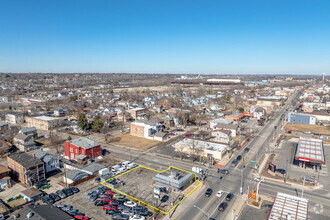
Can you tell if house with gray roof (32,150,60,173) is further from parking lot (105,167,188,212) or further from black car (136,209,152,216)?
black car (136,209,152,216)

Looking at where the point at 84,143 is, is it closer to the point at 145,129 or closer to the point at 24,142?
the point at 24,142

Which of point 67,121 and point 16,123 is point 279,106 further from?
point 16,123

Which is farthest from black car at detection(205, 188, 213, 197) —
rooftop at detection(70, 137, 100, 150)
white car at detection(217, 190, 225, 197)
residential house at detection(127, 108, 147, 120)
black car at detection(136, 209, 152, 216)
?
residential house at detection(127, 108, 147, 120)

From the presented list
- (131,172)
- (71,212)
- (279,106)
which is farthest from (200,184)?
(279,106)

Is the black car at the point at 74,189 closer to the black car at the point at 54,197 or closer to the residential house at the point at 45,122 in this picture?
the black car at the point at 54,197

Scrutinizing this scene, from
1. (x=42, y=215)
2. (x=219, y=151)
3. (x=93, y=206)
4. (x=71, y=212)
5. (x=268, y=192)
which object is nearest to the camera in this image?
(x=42, y=215)

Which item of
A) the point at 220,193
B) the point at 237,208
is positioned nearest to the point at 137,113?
the point at 220,193
